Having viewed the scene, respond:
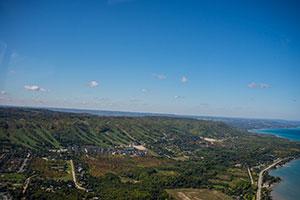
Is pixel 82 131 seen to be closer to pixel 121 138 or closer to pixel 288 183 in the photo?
pixel 121 138

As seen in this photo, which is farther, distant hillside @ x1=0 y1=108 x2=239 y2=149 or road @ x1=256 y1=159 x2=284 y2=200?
distant hillside @ x1=0 y1=108 x2=239 y2=149

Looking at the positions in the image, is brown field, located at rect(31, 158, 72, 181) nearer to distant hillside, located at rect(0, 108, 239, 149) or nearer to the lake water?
distant hillside, located at rect(0, 108, 239, 149)

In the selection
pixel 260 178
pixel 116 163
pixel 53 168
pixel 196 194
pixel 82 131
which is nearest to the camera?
pixel 196 194

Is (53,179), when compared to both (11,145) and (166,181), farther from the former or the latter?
(11,145)

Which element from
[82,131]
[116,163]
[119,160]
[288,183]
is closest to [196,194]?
[288,183]

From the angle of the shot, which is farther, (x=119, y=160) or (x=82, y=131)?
(x=82, y=131)

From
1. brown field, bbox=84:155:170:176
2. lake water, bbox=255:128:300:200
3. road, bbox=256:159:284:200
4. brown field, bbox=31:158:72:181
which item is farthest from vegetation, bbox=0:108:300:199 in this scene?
lake water, bbox=255:128:300:200

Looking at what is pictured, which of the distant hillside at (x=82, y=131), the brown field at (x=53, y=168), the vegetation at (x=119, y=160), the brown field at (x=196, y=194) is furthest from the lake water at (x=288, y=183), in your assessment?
the distant hillside at (x=82, y=131)

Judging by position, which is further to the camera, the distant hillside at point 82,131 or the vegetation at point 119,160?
the distant hillside at point 82,131

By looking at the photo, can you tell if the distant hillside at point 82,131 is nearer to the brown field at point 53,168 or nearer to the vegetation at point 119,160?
the vegetation at point 119,160

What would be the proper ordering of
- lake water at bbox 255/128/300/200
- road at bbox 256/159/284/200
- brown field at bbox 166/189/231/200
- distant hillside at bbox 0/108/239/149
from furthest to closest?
distant hillside at bbox 0/108/239/149, lake water at bbox 255/128/300/200, road at bbox 256/159/284/200, brown field at bbox 166/189/231/200
